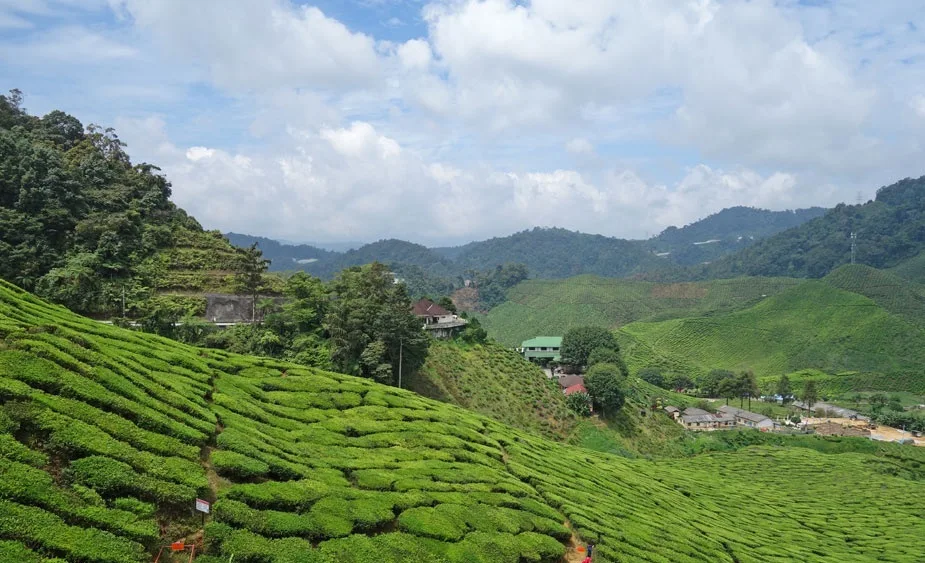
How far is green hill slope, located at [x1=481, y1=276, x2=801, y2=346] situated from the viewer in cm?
16162

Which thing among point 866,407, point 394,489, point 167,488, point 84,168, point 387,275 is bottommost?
point 866,407

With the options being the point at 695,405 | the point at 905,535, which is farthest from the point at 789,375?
the point at 905,535

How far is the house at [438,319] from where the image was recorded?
61000mm

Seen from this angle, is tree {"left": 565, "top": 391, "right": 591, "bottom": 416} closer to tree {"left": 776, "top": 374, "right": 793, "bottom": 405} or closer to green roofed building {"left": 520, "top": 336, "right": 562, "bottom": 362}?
green roofed building {"left": 520, "top": 336, "right": 562, "bottom": 362}

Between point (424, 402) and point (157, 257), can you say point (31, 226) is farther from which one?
point (424, 402)

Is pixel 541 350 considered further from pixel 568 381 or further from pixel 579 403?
pixel 579 403

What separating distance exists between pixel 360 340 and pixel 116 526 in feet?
91.4

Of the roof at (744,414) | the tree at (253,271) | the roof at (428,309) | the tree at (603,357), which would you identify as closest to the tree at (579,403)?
the tree at (603,357)

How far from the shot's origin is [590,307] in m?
176

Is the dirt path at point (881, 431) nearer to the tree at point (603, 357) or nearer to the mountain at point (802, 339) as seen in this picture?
the mountain at point (802, 339)

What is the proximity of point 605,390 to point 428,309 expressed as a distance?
21.9 meters

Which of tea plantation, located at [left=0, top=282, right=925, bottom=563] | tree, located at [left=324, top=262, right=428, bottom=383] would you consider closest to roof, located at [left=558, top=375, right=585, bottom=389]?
tree, located at [left=324, top=262, right=428, bottom=383]

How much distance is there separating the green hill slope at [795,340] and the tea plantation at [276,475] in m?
95.6

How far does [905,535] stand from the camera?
37.4 m
